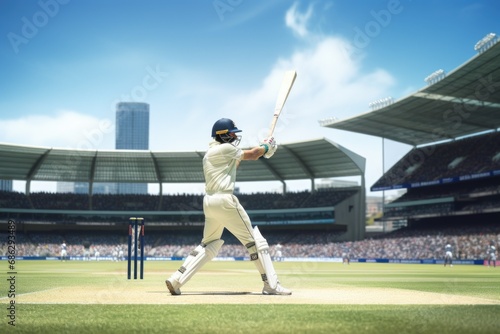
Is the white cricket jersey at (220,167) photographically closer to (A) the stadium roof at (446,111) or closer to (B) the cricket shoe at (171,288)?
(B) the cricket shoe at (171,288)

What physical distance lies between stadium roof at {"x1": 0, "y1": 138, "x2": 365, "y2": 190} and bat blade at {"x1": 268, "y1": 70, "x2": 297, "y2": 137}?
49.3 m

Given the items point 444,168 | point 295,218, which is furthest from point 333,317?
point 295,218

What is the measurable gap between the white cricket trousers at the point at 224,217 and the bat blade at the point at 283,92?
169 cm

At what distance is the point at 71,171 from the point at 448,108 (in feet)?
148

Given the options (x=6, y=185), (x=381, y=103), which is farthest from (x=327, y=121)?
(x=6, y=185)

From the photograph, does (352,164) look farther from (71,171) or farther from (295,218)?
(71,171)

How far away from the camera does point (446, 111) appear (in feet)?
170

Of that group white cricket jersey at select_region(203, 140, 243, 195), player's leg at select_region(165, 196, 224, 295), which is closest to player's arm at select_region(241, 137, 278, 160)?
white cricket jersey at select_region(203, 140, 243, 195)

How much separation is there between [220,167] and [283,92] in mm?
2091

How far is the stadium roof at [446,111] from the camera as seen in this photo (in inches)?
1629

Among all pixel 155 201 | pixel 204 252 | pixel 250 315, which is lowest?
pixel 250 315

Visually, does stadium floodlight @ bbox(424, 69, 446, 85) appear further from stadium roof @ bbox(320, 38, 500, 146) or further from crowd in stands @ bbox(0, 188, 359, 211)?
crowd in stands @ bbox(0, 188, 359, 211)

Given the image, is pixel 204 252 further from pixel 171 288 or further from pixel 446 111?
pixel 446 111

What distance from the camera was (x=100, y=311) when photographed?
729 centimetres
